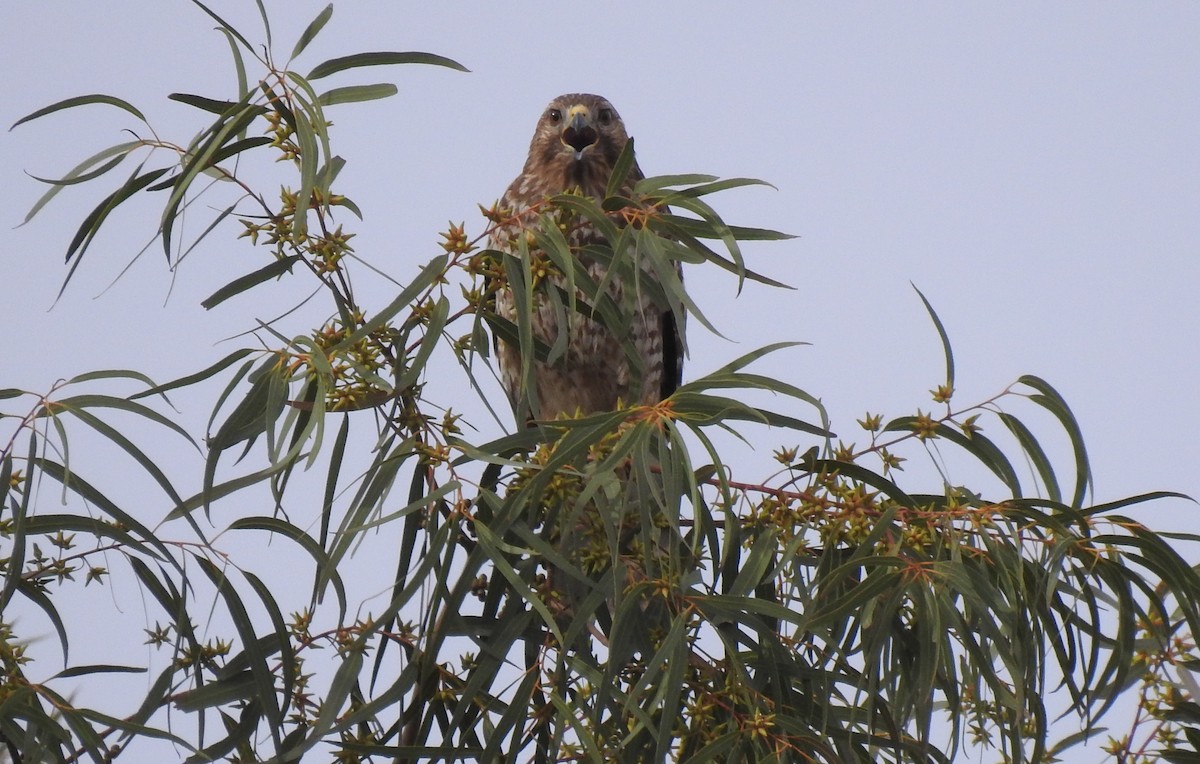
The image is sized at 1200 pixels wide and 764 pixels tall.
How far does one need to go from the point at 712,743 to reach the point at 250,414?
875 mm

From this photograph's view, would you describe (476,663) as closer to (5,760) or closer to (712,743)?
(712,743)

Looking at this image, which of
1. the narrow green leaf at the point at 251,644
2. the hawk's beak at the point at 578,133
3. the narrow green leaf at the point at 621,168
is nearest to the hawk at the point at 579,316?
the hawk's beak at the point at 578,133

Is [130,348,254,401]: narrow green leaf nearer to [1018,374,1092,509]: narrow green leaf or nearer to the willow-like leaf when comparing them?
the willow-like leaf

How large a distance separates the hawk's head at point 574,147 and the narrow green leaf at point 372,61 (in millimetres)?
1882

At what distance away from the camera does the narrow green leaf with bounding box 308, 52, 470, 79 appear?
2.31m

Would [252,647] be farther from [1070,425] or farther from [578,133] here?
[578,133]

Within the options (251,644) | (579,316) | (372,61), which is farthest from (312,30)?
(579,316)

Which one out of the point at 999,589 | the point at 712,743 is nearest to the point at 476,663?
the point at 712,743

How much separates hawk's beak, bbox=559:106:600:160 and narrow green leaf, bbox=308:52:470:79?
6.53 feet

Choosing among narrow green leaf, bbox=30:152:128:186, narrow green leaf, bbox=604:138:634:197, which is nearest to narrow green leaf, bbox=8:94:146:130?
narrow green leaf, bbox=30:152:128:186

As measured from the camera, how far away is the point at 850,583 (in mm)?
2377

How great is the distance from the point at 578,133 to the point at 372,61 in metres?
2.03

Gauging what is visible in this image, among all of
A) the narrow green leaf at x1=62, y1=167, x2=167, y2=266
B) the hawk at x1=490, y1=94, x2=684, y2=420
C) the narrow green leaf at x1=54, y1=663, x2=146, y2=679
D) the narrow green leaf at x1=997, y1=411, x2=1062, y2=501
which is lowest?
the narrow green leaf at x1=54, y1=663, x2=146, y2=679

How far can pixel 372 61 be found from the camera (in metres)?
2.33
